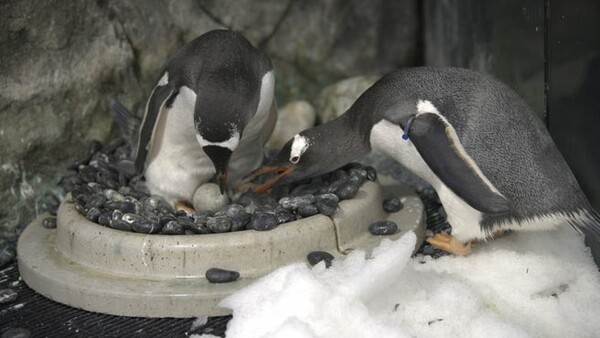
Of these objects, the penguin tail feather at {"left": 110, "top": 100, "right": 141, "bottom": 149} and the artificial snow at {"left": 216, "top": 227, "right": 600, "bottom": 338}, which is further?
the penguin tail feather at {"left": 110, "top": 100, "right": 141, "bottom": 149}

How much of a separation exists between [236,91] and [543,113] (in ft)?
3.96

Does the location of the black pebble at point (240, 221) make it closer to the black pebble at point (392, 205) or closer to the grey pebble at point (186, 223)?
the grey pebble at point (186, 223)

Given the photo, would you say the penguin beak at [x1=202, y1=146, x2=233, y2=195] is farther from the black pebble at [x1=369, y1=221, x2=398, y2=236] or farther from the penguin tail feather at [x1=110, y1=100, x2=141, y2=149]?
the penguin tail feather at [x1=110, y1=100, x2=141, y2=149]

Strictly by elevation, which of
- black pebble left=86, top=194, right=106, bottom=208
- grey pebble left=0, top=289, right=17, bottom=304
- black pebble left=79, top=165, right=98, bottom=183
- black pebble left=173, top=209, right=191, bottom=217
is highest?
black pebble left=86, top=194, right=106, bottom=208

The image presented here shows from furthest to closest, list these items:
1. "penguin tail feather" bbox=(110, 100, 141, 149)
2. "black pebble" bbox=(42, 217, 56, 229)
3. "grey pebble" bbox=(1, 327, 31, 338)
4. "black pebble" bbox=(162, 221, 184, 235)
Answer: "penguin tail feather" bbox=(110, 100, 141, 149), "black pebble" bbox=(42, 217, 56, 229), "black pebble" bbox=(162, 221, 184, 235), "grey pebble" bbox=(1, 327, 31, 338)

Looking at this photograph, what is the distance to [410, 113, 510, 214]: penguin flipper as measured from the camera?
2.76 m

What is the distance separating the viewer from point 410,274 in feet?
8.96

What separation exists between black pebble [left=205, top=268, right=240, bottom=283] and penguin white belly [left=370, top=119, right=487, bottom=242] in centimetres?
76

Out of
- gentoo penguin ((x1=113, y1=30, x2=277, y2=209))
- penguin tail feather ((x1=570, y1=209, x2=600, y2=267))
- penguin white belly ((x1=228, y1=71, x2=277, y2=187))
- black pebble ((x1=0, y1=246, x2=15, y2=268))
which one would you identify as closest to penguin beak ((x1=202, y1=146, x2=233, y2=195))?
gentoo penguin ((x1=113, y1=30, x2=277, y2=209))

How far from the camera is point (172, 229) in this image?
287cm

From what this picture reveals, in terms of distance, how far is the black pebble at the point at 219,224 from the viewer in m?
2.87

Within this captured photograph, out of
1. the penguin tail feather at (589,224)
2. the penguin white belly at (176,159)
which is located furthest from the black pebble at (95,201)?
the penguin tail feather at (589,224)

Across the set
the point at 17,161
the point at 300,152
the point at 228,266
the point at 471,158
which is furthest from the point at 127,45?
the point at 471,158

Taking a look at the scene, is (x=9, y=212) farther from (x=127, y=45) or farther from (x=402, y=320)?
(x=402, y=320)
